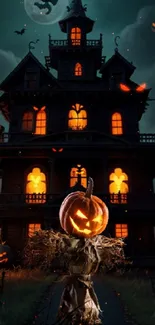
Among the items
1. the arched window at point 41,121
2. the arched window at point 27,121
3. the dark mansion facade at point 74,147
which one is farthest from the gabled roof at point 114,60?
the arched window at point 27,121

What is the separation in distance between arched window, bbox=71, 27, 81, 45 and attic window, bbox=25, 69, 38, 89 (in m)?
5.07

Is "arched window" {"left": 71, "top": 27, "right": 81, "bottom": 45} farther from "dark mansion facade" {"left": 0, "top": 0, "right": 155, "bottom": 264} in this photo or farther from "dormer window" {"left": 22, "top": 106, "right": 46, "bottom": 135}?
Result: "dormer window" {"left": 22, "top": 106, "right": 46, "bottom": 135}

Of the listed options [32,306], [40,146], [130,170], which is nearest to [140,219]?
[130,170]

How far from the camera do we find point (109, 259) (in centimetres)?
430

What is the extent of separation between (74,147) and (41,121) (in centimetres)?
482

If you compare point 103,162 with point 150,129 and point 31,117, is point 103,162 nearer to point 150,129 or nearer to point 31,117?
point 31,117

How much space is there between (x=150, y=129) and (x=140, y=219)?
516 ft

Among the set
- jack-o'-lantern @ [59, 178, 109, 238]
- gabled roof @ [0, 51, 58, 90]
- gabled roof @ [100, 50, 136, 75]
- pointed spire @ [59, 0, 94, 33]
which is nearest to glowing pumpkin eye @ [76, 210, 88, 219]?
jack-o'-lantern @ [59, 178, 109, 238]

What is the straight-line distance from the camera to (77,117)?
2112 cm

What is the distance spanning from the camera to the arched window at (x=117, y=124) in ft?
68.8

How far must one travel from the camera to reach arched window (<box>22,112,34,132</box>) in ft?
69.1

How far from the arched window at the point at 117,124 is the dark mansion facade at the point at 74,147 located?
0.07 meters

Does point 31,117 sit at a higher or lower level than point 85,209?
higher

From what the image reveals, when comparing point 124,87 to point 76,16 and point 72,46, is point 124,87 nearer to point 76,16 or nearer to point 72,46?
point 72,46
